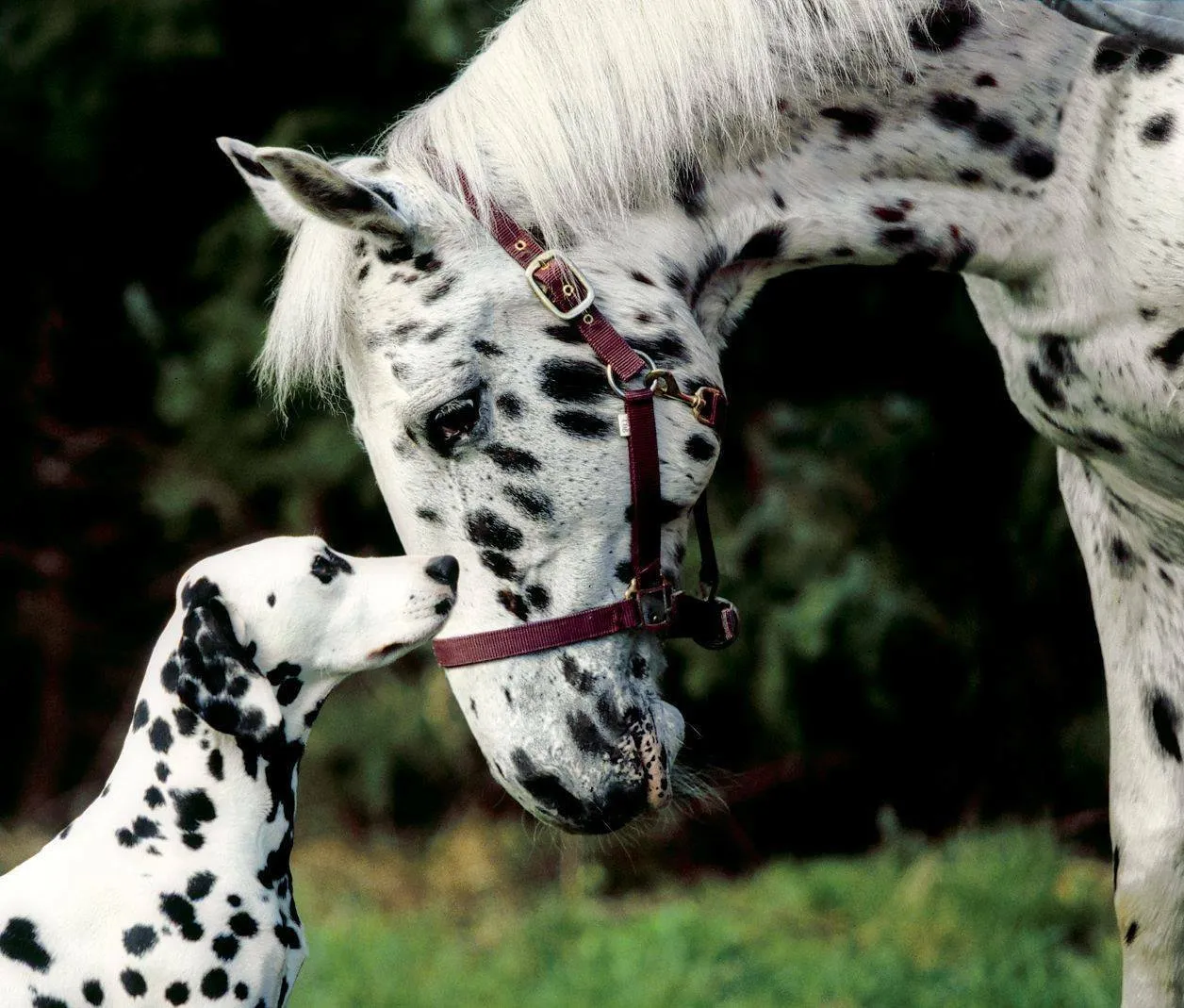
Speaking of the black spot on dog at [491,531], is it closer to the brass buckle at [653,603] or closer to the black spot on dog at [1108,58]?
the brass buckle at [653,603]

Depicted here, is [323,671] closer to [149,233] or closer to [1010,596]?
[1010,596]

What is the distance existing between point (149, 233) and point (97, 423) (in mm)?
993

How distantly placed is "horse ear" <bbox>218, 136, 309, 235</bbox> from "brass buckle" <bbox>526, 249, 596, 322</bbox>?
41 centimetres

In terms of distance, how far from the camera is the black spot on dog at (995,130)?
8.80 feet

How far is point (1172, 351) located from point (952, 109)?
1.91 ft

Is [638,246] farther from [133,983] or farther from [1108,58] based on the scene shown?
[133,983]

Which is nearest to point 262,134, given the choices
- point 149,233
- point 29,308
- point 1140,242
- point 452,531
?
point 149,233

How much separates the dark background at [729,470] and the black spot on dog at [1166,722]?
6.68ft

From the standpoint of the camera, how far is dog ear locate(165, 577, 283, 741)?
244 centimetres

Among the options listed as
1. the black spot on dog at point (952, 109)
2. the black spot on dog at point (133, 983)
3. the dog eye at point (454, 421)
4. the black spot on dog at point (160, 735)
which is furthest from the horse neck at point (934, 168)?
the black spot on dog at point (133, 983)

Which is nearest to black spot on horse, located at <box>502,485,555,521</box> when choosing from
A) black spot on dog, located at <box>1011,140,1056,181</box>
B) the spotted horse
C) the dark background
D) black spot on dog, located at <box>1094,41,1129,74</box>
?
the spotted horse

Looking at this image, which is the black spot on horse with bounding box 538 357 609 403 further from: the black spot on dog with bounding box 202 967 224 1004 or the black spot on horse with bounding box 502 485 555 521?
the black spot on dog with bounding box 202 967 224 1004

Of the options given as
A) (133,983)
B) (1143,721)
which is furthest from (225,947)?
(1143,721)

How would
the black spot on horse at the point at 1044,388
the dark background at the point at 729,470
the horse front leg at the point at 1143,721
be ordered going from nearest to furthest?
1. the black spot on horse at the point at 1044,388
2. the horse front leg at the point at 1143,721
3. the dark background at the point at 729,470
